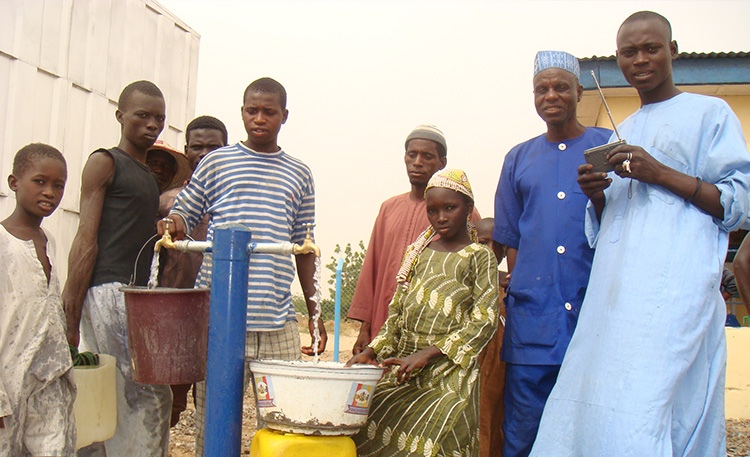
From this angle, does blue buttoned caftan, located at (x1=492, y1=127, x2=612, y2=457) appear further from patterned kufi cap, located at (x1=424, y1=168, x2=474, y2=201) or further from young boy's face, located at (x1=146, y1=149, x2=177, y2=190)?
young boy's face, located at (x1=146, y1=149, x2=177, y2=190)

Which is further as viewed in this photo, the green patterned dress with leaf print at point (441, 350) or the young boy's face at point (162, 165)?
the young boy's face at point (162, 165)

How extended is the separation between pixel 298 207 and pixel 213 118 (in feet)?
4.70

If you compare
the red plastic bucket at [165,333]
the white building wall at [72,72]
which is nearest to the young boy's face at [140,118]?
the red plastic bucket at [165,333]

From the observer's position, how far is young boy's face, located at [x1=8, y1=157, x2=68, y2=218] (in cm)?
263

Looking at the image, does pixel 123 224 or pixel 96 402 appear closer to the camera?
pixel 96 402

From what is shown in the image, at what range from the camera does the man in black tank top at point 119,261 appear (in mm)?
2873

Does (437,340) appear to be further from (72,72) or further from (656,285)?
(72,72)

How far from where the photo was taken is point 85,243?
2.86 metres

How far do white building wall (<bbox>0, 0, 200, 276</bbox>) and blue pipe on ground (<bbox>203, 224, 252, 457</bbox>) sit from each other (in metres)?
4.25

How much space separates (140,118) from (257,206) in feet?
2.64

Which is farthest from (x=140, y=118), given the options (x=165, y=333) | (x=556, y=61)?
(x=556, y=61)

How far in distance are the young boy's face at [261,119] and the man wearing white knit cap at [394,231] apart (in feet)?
3.31

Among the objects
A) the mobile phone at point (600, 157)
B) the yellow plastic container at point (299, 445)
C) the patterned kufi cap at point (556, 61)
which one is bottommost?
the yellow plastic container at point (299, 445)

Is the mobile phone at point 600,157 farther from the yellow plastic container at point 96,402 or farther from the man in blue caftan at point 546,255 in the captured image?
the yellow plastic container at point 96,402
